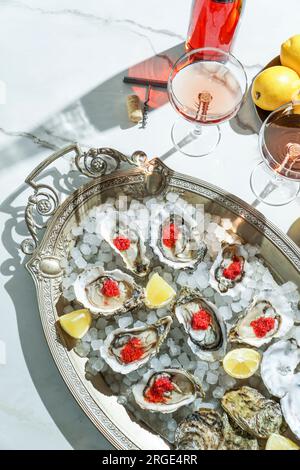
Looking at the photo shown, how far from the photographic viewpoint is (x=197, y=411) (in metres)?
1.36

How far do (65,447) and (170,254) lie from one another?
48 cm

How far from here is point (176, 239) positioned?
1447 millimetres

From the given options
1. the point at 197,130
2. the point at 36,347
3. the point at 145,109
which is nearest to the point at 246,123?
the point at 197,130

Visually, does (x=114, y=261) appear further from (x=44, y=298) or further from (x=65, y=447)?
(x=65, y=447)

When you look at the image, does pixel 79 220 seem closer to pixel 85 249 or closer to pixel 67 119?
pixel 85 249

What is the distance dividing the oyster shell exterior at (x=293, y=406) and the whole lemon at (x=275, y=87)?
0.61m

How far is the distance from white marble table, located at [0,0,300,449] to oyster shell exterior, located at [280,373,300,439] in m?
0.38

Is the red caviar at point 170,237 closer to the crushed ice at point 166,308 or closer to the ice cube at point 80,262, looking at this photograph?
the crushed ice at point 166,308

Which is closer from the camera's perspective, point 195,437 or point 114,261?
point 195,437

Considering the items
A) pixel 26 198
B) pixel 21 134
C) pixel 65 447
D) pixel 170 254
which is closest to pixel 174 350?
pixel 170 254

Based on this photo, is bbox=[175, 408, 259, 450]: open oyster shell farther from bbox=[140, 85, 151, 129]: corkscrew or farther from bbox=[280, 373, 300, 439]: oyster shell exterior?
bbox=[140, 85, 151, 129]: corkscrew

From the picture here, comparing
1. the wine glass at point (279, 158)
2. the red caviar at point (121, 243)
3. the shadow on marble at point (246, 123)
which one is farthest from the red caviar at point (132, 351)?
the shadow on marble at point (246, 123)

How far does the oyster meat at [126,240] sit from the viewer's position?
1.43m

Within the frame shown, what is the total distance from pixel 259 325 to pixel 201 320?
0.41 ft
